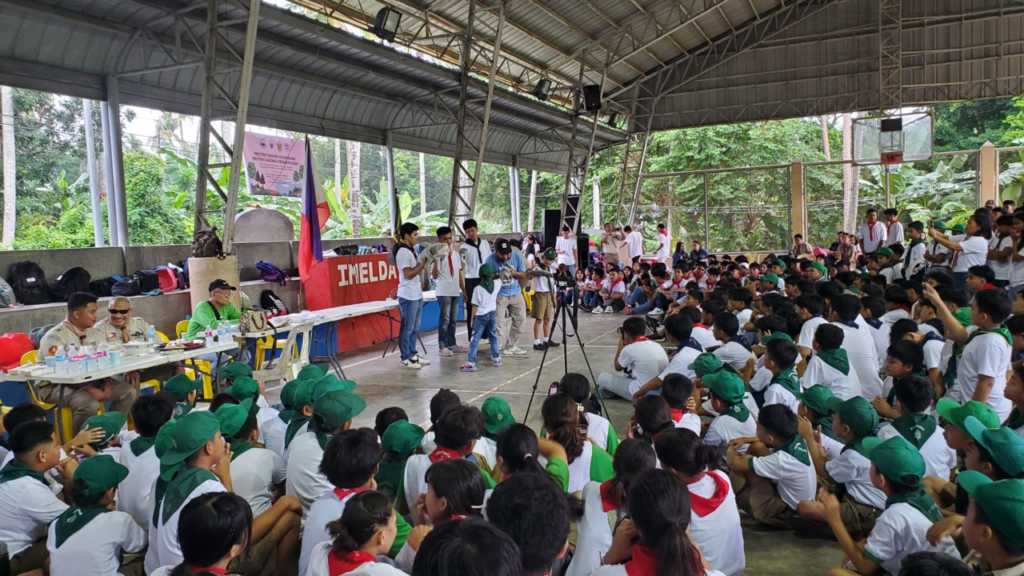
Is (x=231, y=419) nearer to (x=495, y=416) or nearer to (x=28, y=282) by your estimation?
(x=495, y=416)

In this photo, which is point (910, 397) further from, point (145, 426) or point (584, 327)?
point (584, 327)

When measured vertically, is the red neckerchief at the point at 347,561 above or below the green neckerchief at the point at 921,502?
above

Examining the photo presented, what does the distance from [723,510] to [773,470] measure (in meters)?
0.80

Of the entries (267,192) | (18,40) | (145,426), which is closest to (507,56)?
(267,192)

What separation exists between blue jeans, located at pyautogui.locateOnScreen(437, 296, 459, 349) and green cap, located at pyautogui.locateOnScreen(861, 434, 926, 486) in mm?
5642

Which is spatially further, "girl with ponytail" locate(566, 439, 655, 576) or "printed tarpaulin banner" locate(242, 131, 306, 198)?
"printed tarpaulin banner" locate(242, 131, 306, 198)

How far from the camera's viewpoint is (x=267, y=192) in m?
9.95

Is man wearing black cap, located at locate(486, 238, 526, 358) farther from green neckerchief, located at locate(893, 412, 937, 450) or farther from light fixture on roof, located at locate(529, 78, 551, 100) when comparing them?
light fixture on roof, located at locate(529, 78, 551, 100)

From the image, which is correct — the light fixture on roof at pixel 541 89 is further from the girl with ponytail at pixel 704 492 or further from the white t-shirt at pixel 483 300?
the girl with ponytail at pixel 704 492

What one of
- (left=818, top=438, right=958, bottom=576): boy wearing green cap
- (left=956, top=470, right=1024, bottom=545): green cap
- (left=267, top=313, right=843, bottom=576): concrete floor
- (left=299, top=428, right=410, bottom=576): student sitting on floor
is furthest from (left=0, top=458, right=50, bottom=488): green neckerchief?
(left=956, top=470, right=1024, bottom=545): green cap

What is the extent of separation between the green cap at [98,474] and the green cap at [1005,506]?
262 cm

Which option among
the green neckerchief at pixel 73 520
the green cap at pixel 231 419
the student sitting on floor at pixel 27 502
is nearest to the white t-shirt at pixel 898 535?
the green cap at pixel 231 419

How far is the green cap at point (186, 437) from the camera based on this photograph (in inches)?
92.3

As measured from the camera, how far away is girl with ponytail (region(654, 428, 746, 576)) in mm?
2205
